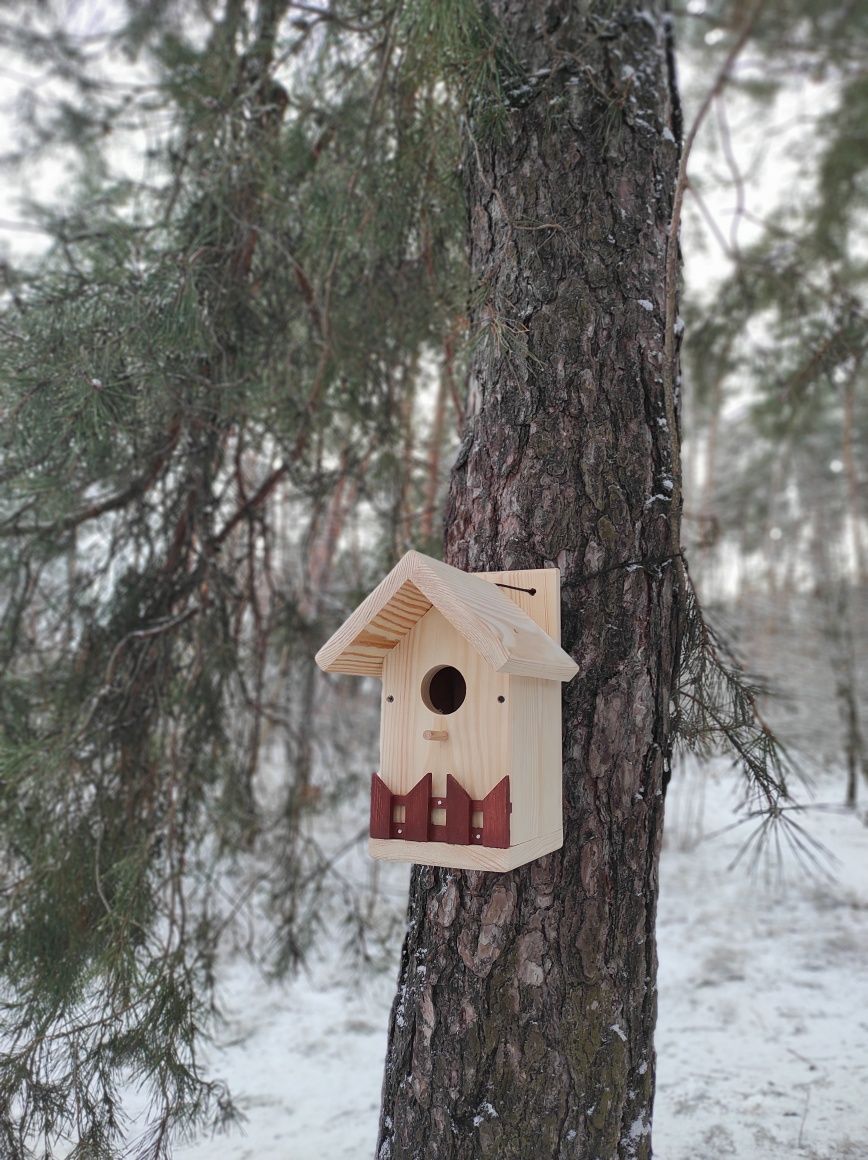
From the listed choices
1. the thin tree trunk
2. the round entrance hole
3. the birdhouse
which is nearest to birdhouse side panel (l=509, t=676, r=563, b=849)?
→ the birdhouse

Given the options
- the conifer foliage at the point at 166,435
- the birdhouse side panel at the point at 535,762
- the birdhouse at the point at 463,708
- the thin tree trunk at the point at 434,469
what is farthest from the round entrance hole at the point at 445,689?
the thin tree trunk at the point at 434,469

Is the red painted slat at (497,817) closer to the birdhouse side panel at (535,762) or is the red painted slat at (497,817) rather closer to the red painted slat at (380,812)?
the birdhouse side panel at (535,762)

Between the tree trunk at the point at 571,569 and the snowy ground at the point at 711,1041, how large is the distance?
1.93 feet

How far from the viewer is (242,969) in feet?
10.9

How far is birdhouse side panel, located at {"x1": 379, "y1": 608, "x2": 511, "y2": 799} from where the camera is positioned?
1.14m

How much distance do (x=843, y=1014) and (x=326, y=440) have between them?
252cm

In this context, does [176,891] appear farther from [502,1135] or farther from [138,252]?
[138,252]

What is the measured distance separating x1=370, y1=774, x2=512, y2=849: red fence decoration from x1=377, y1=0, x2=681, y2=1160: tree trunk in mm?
151

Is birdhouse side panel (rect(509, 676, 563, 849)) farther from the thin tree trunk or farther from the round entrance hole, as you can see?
the thin tree trunk

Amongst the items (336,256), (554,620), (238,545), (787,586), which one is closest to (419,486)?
(238,545)

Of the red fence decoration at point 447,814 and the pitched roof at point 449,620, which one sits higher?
the pitched roof at point 449,620

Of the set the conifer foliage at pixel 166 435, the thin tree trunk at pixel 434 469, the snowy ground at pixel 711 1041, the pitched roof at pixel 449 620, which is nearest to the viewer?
the pitched roof at pixel 449 620

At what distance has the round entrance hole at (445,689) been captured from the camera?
4.15ft

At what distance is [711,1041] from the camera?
2609mm
